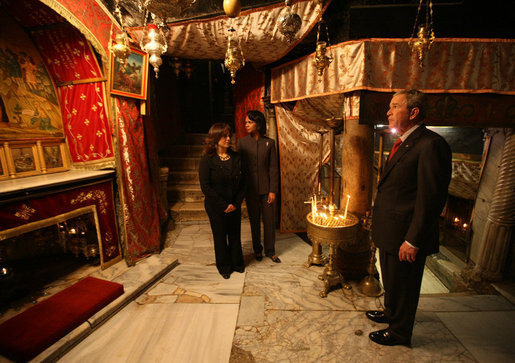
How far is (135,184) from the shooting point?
12.2ft

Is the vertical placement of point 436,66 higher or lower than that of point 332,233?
higher

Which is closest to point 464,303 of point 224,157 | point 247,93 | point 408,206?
point 408,206

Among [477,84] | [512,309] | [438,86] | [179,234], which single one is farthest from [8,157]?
[512,309]

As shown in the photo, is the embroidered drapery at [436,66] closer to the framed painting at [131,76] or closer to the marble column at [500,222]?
the marble column at [500,222]

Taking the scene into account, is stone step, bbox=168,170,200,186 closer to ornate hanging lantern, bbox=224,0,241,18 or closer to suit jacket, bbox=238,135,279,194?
suit jacket, bbox=238,135,279,194

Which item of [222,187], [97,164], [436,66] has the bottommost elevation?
[222,187]

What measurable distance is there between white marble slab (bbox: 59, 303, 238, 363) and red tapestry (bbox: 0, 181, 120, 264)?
1145 mm

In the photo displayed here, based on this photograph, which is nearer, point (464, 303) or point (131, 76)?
point (464, 303)

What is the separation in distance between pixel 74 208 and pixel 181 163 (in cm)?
384

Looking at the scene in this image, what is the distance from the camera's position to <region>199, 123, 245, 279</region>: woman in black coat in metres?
3.16

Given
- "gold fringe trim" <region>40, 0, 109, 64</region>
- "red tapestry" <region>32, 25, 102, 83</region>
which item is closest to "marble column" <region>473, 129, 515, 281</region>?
"gold fringe trim" <region>40, 0, 109, 64</region>

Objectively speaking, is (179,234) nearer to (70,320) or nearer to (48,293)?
(48,293)

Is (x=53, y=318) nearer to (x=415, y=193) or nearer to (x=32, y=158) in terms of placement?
(x=32, y=158)

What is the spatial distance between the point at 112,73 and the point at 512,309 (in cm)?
589
